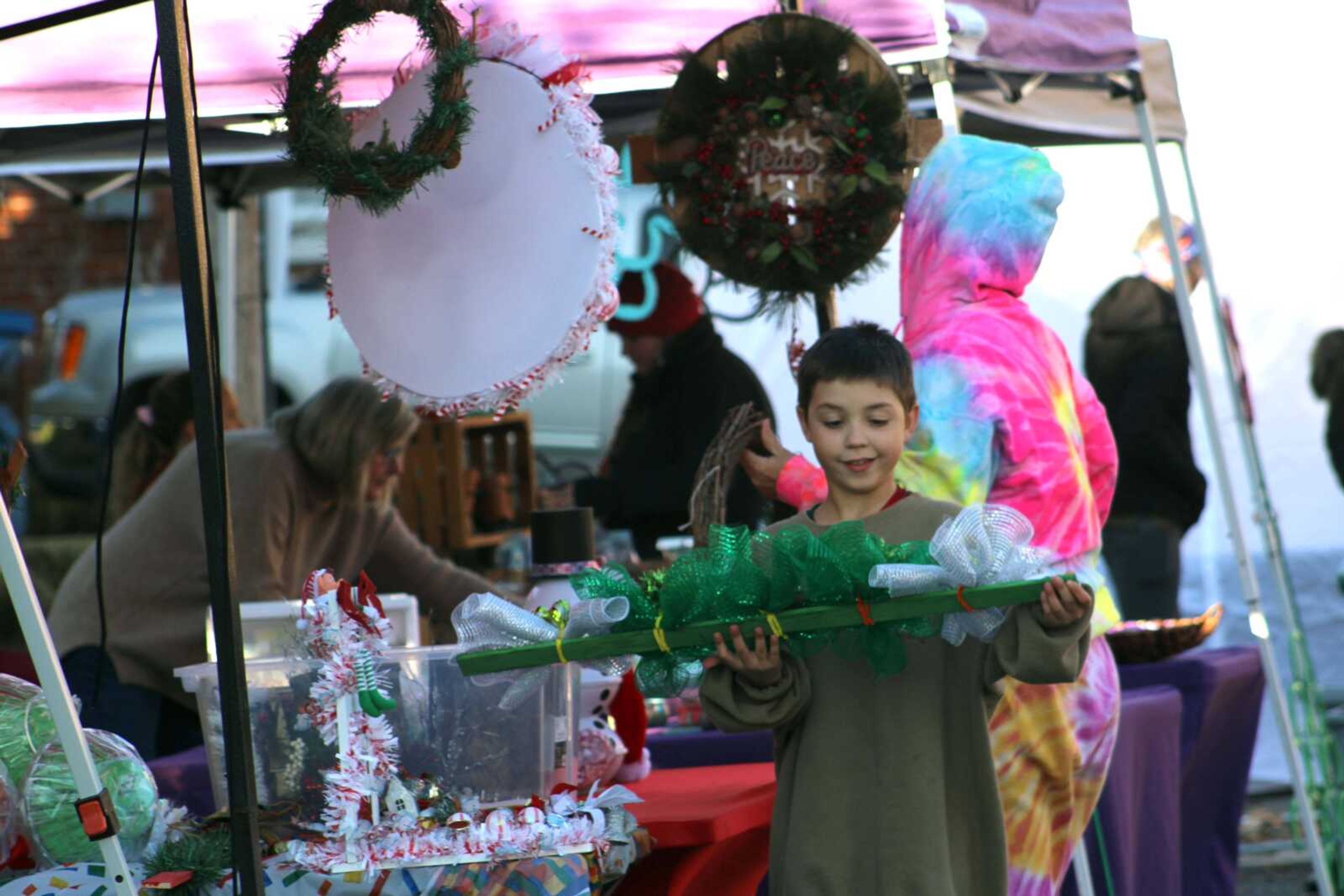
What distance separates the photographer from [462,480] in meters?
5.53

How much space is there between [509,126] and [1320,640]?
5997mm

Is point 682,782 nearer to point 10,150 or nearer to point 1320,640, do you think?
point 10,150

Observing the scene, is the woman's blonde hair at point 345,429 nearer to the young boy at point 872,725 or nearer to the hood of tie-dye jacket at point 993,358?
the hood of tie-dye jacket at point 993,358

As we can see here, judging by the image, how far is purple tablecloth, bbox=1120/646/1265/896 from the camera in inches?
179

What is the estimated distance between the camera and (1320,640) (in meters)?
7.76

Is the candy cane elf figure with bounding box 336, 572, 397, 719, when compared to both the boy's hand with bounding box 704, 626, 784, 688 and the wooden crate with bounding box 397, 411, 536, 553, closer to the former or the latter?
the boy's hand with bounding box 704, 626, 784, 688

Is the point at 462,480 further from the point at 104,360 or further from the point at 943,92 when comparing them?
the point at 104,360

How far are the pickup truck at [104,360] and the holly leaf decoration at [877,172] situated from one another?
6686mm

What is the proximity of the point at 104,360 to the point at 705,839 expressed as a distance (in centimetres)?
857

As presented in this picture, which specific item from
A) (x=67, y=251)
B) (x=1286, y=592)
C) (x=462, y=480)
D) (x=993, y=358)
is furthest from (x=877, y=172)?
(x=67, y=251)

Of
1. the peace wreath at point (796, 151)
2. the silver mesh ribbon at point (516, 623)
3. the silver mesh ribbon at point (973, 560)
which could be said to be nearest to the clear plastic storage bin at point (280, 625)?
the silver mesh ribbon at point (516, 623)

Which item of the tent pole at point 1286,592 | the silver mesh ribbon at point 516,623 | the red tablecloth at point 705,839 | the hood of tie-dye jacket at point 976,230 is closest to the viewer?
the silver mesh ribbon at point 516,623

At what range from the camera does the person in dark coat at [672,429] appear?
4891 mm

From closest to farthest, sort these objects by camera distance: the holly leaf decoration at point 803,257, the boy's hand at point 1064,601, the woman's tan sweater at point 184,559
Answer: the boy's hand at point 1064,601 < the holly leaf decoration at point 803,257 < the woman's tan sweater at point 184,559
